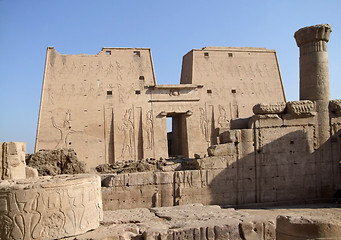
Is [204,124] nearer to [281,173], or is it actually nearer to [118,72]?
[118,72]

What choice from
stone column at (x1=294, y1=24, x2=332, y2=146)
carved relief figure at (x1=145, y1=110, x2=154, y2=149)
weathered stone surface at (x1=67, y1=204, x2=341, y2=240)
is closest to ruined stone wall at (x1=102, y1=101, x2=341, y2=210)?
stone column at (x1=294, y1=24, x2=332, y2=146)

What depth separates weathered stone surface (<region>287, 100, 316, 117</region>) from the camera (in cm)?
1004

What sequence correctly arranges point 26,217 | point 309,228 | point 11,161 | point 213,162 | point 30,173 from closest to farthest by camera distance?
1. point 309,228
2. point 26,217
3. point 11,161
4. point 30,173
5. point 213,162

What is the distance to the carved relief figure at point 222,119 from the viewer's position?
17062mm

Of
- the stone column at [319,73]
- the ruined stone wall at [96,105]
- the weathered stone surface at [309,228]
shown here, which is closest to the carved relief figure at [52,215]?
the weathered stone surface at [309,228]

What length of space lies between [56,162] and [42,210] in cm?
606

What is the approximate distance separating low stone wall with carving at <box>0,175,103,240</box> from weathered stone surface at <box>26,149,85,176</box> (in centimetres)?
539

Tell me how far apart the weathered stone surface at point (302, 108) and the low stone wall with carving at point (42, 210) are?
23.7 ft

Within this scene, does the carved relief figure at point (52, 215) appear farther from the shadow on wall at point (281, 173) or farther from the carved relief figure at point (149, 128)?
the carved relief figure at point (149, 128)

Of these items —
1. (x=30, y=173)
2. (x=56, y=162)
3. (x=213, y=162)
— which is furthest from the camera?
(x=56, y=162)

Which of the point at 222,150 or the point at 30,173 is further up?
the point at 222,150

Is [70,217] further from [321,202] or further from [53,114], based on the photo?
[53,114]

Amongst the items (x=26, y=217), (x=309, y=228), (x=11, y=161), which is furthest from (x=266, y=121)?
(x=26, y=217)

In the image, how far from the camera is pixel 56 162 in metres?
10.4
